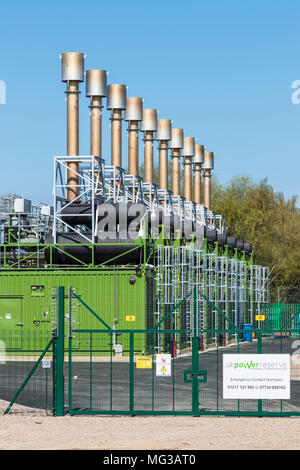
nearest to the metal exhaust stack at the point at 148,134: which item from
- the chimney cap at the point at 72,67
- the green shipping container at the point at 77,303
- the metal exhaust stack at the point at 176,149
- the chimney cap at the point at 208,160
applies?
the metal exhaust stack at the point at 176,149

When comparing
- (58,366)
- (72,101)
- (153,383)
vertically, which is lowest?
(153,383)

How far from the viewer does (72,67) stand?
4853 centimetres

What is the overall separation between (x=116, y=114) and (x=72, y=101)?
8.37 m

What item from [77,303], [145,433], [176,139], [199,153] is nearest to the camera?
[145,433]

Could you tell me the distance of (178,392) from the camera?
2658 cm

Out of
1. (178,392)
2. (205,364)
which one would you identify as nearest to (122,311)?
(205,364)

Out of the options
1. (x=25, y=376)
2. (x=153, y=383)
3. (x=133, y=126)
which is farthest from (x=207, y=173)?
(x=153, y=383)

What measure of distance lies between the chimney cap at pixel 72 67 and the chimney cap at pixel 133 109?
37.6ft

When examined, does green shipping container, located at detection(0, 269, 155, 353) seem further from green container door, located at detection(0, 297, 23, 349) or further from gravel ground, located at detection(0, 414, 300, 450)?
gravel ground, located at detection(0, 414, 300, 450)

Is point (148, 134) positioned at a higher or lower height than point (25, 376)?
higher

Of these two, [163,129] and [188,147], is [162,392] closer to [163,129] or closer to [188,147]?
[163,129]

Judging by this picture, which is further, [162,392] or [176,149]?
[176,149]

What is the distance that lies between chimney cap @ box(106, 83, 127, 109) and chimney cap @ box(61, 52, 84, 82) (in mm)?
6908
